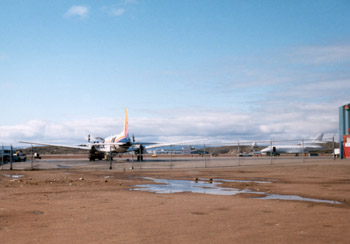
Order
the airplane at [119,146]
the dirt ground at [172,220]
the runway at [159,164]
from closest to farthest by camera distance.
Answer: the dirt ground at [172,220]
the runway at [159,164]
the airplane at [119,146]

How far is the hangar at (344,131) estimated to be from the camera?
1425 inches

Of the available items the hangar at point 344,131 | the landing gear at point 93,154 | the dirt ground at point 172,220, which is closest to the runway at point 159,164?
the hangar at point 344,131

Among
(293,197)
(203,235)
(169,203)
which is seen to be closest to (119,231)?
(203,235)

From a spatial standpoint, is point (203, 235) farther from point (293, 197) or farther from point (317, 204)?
point (293, 197)

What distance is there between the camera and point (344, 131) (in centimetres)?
3794

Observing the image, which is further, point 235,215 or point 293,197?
point 293,197

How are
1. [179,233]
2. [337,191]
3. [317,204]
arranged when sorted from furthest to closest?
→ [337,191] < [317,204] < [179,233]

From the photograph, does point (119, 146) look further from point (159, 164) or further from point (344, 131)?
point (344, 131)

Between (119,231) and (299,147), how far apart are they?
300 ft

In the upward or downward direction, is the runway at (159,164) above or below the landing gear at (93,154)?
below

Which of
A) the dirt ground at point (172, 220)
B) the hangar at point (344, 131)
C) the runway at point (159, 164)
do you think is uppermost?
the hangar at point (344, 131)

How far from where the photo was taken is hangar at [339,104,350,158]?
36.2 meters

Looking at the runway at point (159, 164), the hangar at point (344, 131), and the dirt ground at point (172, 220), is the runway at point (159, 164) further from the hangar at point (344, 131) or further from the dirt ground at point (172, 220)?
the dirt ground at point (172, 220)

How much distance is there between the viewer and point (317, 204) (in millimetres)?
9055
